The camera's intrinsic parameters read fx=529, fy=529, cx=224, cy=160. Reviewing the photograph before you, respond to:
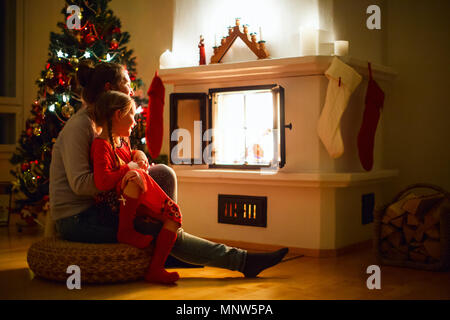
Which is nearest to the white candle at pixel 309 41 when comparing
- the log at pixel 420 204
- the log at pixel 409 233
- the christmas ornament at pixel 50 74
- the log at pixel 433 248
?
the log at pixel 420 204

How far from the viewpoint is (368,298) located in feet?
6.49

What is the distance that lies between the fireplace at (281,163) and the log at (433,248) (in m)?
0.53

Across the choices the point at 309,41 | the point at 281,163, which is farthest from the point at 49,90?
the point at 309,41

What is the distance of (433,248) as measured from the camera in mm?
2533

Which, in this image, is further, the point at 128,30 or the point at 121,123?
the point at 128,30

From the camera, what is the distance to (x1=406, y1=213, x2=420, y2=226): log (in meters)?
2.61

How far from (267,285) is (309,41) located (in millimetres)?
1488

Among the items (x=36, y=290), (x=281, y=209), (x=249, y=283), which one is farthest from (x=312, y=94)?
(x=36, y=290)

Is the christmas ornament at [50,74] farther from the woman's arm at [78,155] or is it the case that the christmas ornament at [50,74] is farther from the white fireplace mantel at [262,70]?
the woman's arm at [78,155]

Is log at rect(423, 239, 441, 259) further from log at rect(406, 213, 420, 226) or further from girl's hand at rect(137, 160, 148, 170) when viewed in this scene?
girl's hand at rect(137, 160, 148, 170)

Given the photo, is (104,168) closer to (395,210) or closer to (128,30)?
(395,210)

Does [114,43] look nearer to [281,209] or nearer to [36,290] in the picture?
[281,209]

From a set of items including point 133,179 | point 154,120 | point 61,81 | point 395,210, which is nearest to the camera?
point 133,179

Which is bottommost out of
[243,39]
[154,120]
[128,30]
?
[154,120]
